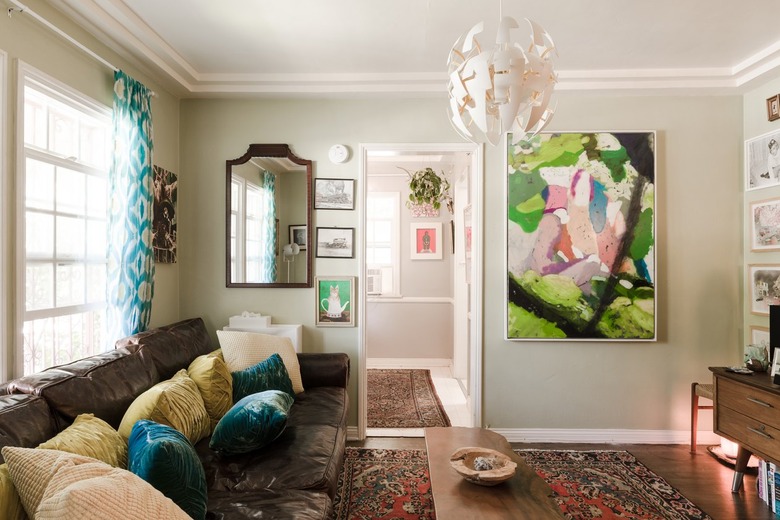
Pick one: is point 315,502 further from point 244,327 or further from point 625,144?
point 625,144

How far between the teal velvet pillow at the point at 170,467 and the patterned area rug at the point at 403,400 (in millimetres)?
2414

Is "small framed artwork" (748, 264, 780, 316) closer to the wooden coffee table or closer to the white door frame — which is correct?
the white door frame

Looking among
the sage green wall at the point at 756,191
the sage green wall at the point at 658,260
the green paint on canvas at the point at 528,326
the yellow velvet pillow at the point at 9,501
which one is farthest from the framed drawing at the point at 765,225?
the yellow velvet pillow at the point at 9,501

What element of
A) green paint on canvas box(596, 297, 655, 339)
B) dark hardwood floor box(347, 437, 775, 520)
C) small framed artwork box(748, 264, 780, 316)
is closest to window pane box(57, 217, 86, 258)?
dark hardwood floor box(347, 437, 775, 520)

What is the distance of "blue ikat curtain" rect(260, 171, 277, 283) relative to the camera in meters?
3.61

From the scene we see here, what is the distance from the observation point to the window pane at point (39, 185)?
7.23 feet

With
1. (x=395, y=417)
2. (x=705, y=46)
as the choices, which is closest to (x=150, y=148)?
(x=395, y=417)

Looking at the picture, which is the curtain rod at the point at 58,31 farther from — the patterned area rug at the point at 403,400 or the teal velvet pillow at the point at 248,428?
the patterned area rug at the point at 403,400

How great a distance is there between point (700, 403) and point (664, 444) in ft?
1.45

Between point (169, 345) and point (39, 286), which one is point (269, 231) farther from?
point (39, 286)

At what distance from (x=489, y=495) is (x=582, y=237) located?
7.38 feet

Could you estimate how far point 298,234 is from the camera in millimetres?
3613

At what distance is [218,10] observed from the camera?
8.43 feet

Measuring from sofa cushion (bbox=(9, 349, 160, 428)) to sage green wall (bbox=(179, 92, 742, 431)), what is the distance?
53.1 inches
